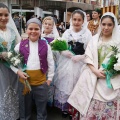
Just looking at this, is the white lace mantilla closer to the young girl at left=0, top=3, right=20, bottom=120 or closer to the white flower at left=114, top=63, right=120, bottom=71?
the young girl at left=0, top=3, right=20, bottom=120

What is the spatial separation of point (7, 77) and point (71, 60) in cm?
97

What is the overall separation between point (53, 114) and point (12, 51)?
1.42m

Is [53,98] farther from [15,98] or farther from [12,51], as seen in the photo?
[12,51]

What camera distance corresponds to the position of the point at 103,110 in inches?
107

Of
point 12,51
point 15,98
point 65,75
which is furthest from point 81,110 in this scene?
point 12,51

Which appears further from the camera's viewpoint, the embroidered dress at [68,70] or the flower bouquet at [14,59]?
the embroidered dress at [68,70]

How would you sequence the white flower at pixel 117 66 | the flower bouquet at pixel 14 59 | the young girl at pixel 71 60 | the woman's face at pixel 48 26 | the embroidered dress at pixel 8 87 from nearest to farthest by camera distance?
1. the white flower at pixel 117 66
2. the flower bouquet at pixel 14 59
3. the embroidered dress at pixel 8 87
4. the young girl at pixel 71 60
5. the woman's face at pixel 48 26

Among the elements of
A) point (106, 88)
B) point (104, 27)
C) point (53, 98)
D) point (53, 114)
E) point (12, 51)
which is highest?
point (104, 27)

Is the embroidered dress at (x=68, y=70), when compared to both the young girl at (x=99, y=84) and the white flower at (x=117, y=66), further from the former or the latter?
the white flower at (x=117, y=66)

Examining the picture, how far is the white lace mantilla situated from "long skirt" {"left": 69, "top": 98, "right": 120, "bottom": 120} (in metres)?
1.02

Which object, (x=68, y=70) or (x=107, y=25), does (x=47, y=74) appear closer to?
(x=68, y=70)

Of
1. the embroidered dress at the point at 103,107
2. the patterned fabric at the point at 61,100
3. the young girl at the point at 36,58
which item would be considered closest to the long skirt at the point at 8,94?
the young girl at the point at 36,58

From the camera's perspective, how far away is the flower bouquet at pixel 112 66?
255 cm

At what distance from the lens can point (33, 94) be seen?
118 inches
